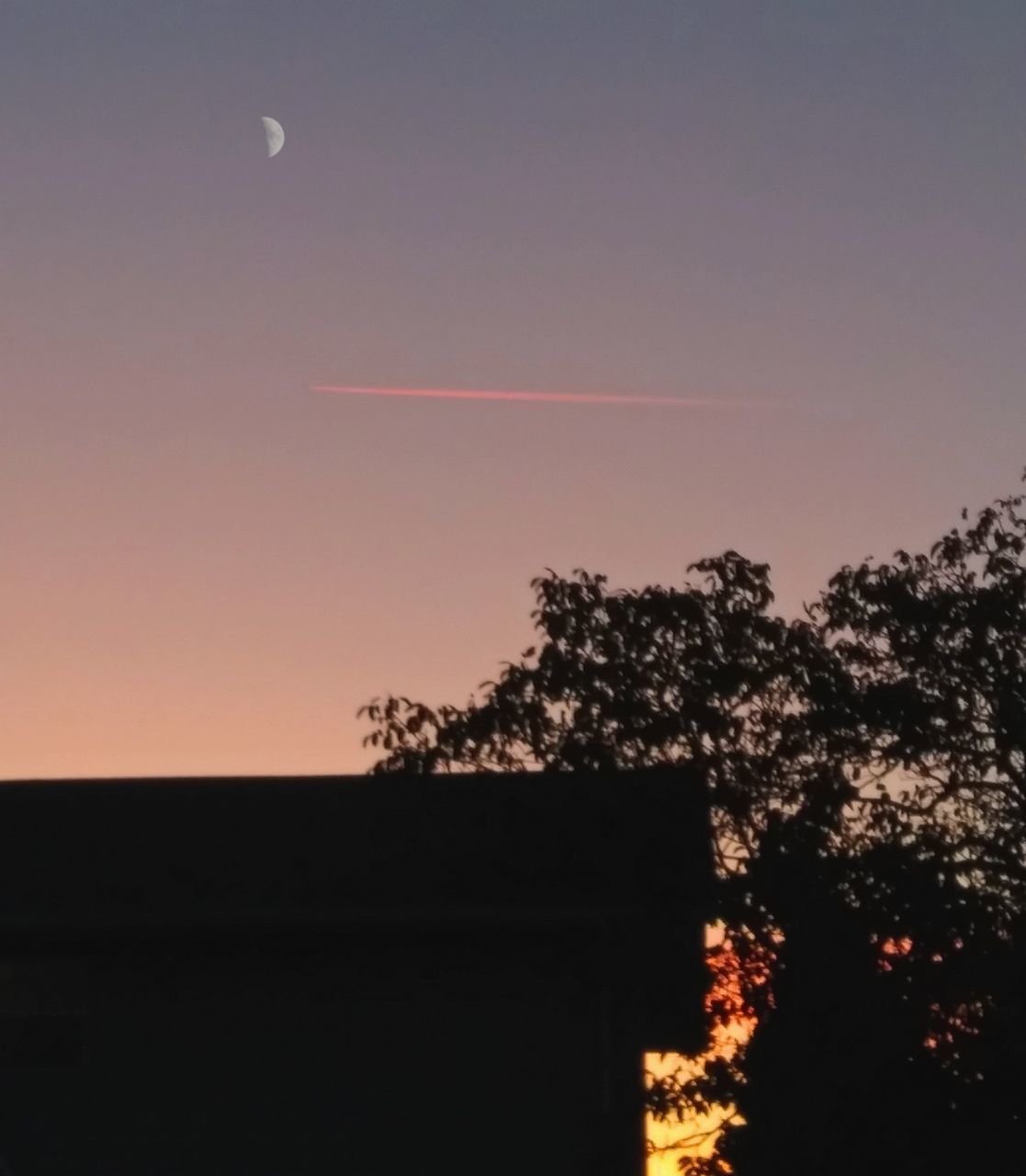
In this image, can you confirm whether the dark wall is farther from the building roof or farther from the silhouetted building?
the building roof

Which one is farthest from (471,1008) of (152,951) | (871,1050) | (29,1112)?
(871,1050)

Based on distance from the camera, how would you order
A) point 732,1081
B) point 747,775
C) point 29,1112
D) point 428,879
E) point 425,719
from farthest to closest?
1. point 425,719
2. point 747,775
3. point 732,1081
4. point 428,879
5. point 29,1112

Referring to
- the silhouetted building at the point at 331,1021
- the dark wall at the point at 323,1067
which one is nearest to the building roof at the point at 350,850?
the silhouetted building at the point at 331,1021

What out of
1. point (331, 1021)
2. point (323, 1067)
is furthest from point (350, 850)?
point (323, 1067)

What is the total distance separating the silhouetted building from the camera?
1412 cm

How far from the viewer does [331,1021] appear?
1448 cm

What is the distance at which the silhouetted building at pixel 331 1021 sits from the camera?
14117 millimetres

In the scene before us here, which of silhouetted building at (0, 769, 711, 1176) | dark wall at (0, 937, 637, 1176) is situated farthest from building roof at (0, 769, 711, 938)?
dark wall at (0, 937, 637, 1176)

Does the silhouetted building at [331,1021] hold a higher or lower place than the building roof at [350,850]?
lower

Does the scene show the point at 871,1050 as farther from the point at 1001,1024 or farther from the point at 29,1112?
the point at 29,1112

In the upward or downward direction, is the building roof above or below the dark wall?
above

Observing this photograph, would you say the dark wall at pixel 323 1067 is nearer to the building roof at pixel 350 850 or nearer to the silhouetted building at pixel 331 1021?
the silhouetted building at pixel 331 1021

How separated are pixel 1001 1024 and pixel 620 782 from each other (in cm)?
724

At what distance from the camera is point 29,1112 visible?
14.2m
